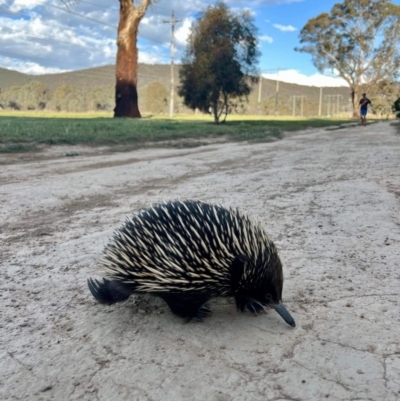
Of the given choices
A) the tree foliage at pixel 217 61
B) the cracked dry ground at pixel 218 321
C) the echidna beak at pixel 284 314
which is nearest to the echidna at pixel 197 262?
the echidna beak at pixel 284 314

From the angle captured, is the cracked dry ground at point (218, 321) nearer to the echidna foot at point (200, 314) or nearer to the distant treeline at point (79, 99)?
the echidna foot at point (200, 314)

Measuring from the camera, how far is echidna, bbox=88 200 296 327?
2.44m

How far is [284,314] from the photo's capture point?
2.43 meters

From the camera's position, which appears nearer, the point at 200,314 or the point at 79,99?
the point at 200,314

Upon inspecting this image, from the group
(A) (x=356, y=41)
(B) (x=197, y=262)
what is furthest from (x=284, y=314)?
(A) (x=356, y=41)

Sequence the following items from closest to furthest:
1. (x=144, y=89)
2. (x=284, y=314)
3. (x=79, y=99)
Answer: (x=284, y=314)
(x=79, y=99)
(x=144, y=89)

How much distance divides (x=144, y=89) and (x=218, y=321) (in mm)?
72071

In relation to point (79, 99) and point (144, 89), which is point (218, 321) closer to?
point (79, 99)

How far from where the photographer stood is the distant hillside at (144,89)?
224ft

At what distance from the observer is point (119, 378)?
202 cm

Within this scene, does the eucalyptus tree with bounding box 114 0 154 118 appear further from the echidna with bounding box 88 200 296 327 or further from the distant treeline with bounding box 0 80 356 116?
the distant treeline with bounding box 0 80 356 116

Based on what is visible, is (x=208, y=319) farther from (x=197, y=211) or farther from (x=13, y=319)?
(x=13, y=319)

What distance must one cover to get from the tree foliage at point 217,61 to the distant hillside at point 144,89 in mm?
27802

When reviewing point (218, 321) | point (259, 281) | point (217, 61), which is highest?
point (217, 61)
